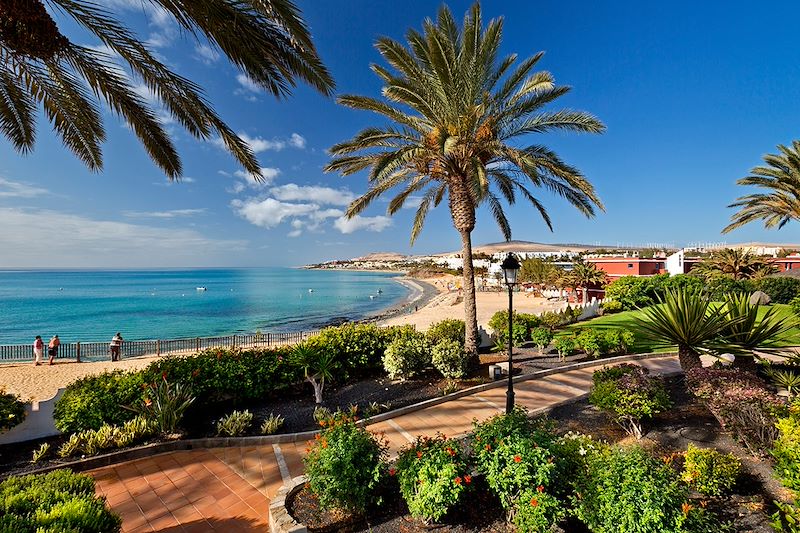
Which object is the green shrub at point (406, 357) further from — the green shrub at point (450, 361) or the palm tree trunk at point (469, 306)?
the palm tree trunk at point (469, 306)

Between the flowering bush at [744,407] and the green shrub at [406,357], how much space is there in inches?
220

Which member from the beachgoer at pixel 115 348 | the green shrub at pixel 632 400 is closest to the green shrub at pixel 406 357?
the green shrub at pixel 632 400

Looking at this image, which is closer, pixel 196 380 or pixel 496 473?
pixel 496 473

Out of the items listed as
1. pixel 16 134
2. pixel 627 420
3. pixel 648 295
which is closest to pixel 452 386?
pixel 627 420

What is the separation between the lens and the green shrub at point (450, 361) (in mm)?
8914

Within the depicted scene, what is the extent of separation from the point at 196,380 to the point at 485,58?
10.3m

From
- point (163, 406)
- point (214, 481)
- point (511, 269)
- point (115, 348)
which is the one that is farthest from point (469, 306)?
point (115, 348)

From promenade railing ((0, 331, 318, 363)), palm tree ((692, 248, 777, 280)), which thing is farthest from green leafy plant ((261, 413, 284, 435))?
palm tree ((692, 248, 777, 280))

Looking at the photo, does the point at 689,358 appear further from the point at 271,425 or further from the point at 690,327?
the point at 271,425

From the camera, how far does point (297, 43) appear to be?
15.7ft

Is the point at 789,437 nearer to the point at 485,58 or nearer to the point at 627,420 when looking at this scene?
the point at 627,420

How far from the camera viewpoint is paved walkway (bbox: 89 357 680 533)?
4125 mm

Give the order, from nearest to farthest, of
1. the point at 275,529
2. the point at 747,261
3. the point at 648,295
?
1. the point at 275,529
2. the point at 648,295
3. the point at 747,261

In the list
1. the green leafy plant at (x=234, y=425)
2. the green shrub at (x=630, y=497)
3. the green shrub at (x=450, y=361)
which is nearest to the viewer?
the green shrub at (x=630, y=497)
